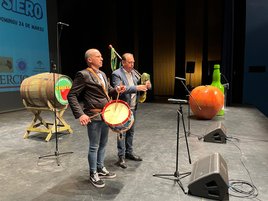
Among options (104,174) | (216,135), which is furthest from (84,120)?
(216,135)

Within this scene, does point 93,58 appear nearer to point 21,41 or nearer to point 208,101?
point 208,101

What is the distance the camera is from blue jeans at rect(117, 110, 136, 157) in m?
3.33

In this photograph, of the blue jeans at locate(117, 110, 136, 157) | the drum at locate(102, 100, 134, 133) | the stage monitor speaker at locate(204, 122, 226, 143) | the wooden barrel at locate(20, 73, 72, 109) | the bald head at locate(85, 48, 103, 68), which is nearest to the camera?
the drum at locate(102, 100, 134, 133)

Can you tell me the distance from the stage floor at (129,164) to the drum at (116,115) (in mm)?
640

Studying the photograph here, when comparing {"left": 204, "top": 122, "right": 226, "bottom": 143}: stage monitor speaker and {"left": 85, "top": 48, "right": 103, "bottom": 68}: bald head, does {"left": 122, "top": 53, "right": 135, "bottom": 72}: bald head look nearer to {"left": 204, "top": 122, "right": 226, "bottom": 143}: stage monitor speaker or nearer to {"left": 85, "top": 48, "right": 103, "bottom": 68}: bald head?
{"left": 85, "top": 48, "right": 103, "bottom": 68}: bald head

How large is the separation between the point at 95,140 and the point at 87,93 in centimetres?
48

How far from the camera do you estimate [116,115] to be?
2.64 m

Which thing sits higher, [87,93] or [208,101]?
[87,93]

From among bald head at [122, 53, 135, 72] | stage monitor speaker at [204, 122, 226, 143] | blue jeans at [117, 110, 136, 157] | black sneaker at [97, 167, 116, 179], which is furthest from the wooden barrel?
stage monitor speaker at [204, 122, 226, 143]

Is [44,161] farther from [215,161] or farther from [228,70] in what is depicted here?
[228,70]

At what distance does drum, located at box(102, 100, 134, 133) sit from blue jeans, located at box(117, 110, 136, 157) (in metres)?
0.62

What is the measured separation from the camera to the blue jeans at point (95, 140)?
106 inches

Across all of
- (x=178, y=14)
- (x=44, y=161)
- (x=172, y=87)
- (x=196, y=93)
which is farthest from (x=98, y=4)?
(x=44, y=161)

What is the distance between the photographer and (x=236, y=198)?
2521 mm
